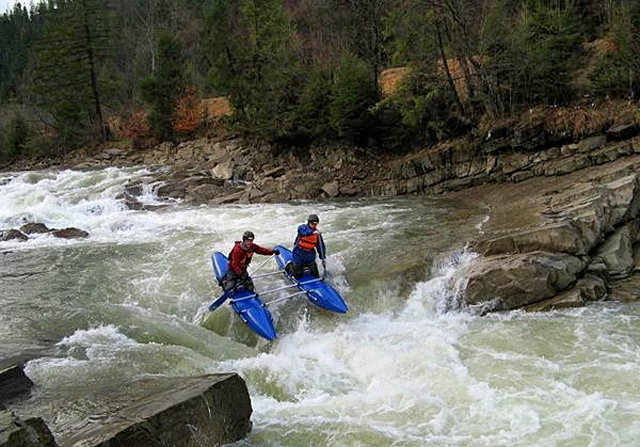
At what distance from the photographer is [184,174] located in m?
22.4

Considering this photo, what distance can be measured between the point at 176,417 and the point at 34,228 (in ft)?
44.2

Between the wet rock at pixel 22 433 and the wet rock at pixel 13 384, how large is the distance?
226cm

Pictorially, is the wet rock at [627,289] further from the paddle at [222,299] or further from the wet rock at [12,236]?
the wet rock at [12,236]

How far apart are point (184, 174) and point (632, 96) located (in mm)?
15418

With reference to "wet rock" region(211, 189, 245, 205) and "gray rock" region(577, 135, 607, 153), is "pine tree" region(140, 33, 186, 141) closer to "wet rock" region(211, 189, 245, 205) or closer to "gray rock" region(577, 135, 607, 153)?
"wet rock" region(211, 189, 245, 205)

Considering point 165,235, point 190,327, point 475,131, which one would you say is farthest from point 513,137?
point 190,327

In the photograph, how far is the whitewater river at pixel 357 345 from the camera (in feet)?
20.3

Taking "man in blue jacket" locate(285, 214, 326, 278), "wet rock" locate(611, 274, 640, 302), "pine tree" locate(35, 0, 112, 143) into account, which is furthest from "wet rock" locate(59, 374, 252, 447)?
"pine tree" locate(35, 0, 112, 143)

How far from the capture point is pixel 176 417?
5.36 meters

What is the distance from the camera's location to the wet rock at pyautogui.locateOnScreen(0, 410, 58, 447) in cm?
411

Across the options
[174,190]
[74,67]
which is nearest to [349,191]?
[174,190]

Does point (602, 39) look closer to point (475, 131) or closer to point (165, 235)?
point (475, 131)

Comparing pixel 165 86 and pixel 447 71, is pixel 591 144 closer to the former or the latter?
pixel 447 71

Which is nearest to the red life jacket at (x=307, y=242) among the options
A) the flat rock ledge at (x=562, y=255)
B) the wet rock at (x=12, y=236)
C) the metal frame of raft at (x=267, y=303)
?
the metal frame of raft at (x=267, y=303)
